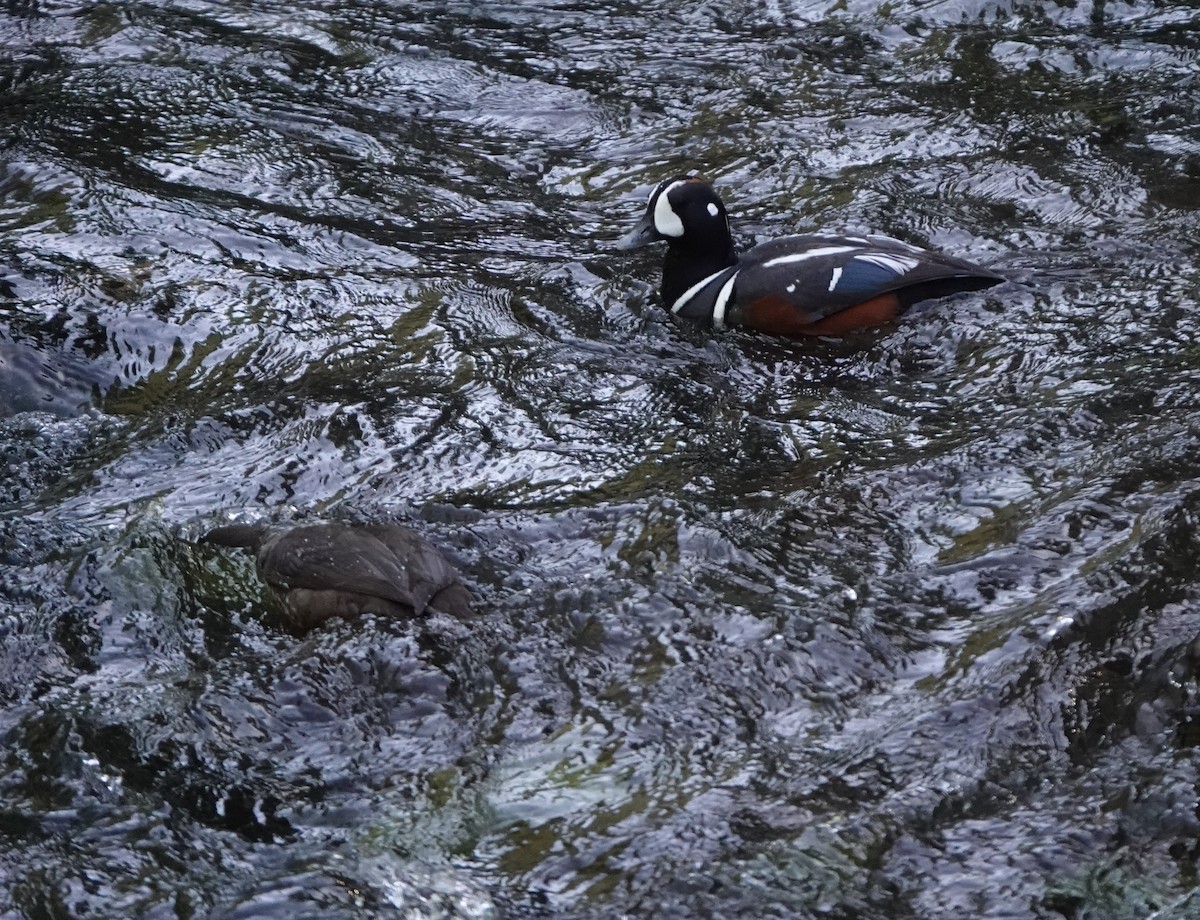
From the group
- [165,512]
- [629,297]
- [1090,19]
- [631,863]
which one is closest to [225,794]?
[631,863]

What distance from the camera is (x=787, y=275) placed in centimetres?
623

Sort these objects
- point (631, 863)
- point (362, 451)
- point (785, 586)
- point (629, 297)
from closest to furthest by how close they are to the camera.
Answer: point (631, 863) → point (785, 586) → point (362, 451) → point (629, 297)

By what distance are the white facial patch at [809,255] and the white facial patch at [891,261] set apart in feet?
0.29

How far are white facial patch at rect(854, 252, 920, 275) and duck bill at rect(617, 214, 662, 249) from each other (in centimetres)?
111

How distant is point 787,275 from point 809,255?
0.47 feet

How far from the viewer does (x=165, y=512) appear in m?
4.86

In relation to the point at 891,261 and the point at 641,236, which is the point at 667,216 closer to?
the point at 641,236

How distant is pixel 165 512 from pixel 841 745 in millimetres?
2632

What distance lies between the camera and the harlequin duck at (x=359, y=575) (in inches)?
167

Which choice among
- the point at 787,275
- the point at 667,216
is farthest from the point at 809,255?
the point at 667,216

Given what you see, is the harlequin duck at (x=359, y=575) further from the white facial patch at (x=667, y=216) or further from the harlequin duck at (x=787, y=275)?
the white facial patch at (x=667, y=216)

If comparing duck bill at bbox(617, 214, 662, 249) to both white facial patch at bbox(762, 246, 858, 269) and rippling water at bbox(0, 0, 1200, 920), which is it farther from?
white facial patch at bbox(762, 246, 858, 269)

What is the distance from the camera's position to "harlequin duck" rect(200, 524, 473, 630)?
13.9 feet

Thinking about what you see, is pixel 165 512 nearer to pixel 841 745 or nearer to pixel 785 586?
pixel 785 586
